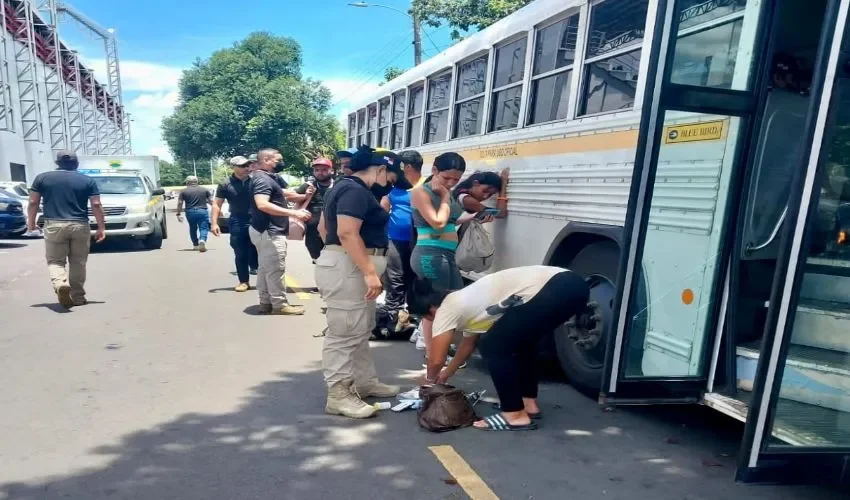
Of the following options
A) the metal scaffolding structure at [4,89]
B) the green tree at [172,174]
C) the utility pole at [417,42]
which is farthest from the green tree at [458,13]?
the green tree at [172,174]

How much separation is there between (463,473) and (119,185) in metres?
13.0

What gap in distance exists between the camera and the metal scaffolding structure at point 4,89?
26.4 m

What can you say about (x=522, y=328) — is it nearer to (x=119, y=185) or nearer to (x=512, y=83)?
(x=512, y=83)

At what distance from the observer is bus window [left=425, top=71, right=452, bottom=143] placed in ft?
25.5

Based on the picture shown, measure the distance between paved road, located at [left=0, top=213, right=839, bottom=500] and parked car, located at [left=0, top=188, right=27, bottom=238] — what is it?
33.2ft

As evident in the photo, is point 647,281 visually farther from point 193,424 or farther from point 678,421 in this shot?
point 193,424

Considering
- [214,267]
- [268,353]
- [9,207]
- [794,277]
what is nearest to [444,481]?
[794,277]

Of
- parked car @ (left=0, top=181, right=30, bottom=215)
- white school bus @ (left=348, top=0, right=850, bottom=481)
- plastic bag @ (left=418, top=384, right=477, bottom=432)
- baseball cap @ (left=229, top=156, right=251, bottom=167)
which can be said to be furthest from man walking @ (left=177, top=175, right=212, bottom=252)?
plastic bag @ (left=418, top=384, right=477, bottom=432)

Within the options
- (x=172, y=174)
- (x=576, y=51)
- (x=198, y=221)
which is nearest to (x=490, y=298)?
(x=576, y=51)

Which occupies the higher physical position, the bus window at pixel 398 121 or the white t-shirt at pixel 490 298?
the bus window at pixel 398 121

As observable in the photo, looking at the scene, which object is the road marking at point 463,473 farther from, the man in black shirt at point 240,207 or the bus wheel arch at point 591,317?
the man in black shirt at point 240,207

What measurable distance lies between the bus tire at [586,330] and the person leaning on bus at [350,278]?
4.91 ft

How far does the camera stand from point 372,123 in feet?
37.4

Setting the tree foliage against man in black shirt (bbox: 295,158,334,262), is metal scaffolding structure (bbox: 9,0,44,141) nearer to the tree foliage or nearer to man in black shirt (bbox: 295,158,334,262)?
the tree foliage
